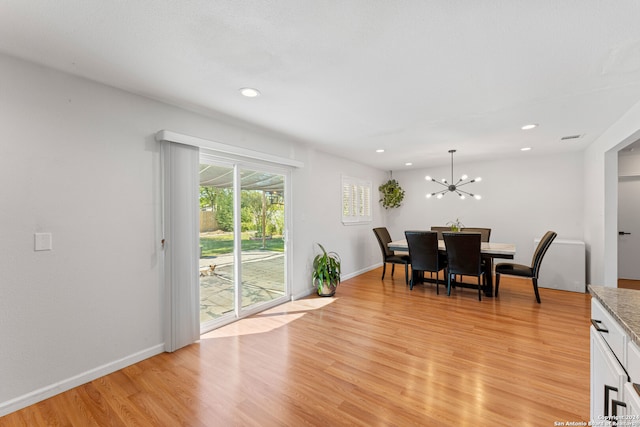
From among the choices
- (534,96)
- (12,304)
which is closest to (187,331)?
(12,304)

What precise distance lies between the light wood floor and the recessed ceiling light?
234cm

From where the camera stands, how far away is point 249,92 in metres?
2.38

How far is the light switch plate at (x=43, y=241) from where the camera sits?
1917 millimetres

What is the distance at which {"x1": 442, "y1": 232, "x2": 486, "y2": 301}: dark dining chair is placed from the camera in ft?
12.6

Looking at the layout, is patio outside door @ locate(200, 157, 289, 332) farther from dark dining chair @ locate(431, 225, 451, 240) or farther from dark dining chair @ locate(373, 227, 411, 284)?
dark dining chair @ locate(431, 225, 451, 240)

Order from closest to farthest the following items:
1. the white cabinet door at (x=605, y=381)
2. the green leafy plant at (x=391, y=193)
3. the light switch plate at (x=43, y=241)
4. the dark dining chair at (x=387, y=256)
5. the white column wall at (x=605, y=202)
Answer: the white cabinet door at (x=605, y=381) → the light switch plate at (x=43, y=241) → the white column wall at (x=605, y=202) → the dark dining chair at (x=387, y=256) → the green leafy plant at (x=391, y=193)

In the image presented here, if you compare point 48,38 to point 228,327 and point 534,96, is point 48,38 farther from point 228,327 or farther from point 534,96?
point 534,96

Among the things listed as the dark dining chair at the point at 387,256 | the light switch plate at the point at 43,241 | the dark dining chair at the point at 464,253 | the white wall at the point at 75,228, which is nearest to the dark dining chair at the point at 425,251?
the dark dining chair at the point at 464,253

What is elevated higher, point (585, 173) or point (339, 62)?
point (339, 62)

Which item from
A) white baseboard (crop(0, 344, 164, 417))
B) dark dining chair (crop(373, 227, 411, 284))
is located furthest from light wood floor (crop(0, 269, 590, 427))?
dark dining chair (crop(373, 227, 411, 284))

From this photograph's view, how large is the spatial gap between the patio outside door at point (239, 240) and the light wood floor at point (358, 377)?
325 millimetres

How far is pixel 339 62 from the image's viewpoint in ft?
6.29

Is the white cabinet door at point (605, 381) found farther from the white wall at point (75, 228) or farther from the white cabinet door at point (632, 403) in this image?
the white wall at point (75, 228)

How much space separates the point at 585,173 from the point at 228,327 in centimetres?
614
